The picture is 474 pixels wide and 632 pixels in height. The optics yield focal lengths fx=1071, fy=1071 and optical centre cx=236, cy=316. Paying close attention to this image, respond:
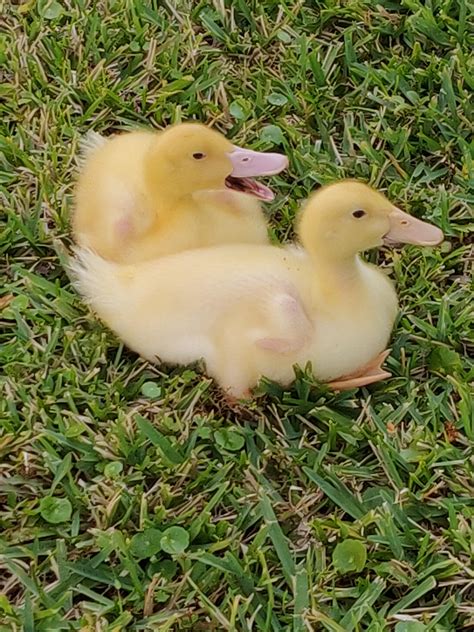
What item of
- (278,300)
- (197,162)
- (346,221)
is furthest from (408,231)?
(197,162)

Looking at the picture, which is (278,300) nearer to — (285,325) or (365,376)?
(285,325)

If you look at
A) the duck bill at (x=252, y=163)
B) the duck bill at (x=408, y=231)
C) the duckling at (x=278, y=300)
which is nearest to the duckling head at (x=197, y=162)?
the duck bill at (x=252, y=163)

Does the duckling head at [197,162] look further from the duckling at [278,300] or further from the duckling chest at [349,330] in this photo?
the duckling chest at [349,330]

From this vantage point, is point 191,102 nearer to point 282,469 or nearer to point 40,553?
point 282,469

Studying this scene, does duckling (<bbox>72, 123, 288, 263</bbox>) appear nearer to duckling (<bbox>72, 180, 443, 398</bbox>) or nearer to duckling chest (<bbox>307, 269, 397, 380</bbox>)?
duckling (<bbox>72, 180, 443, 398</bbox>)

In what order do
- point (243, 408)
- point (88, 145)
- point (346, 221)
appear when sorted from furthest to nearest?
point (88, 145)
point (243, 408)
point (346, 221)

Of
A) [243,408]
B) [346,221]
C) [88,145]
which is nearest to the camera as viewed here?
[346,221]

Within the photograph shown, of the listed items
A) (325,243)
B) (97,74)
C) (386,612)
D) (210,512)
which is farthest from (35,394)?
(97,74)
